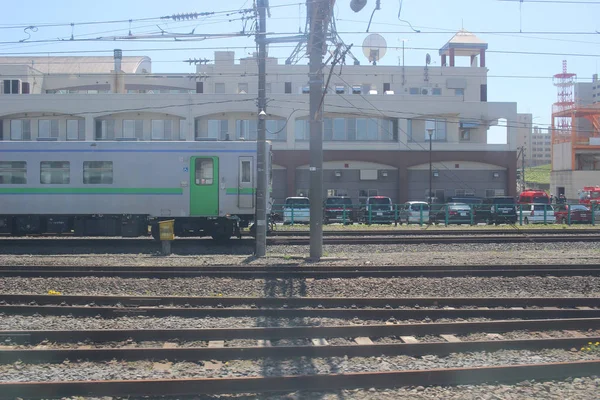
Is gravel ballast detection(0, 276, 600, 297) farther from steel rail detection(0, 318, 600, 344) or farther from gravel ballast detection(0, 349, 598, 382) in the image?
gravel ballast detection(0, 349, 598, 382)

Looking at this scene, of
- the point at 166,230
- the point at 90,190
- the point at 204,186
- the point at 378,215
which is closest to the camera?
the point at 166,230

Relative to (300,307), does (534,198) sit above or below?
above

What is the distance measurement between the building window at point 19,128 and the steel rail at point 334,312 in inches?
1546

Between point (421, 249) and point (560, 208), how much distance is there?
18.8 metres

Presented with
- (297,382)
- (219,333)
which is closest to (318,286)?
(219,333)

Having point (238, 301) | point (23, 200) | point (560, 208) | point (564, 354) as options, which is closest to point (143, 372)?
point (238, 301)

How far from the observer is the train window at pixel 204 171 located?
1905cm

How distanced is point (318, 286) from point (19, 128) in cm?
3988

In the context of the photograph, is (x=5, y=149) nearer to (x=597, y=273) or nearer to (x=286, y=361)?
(x=286, y=361)

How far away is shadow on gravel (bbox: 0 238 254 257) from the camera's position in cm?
1808

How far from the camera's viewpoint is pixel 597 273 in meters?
13.3

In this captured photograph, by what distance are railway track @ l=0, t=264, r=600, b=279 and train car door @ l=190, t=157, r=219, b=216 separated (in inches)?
209

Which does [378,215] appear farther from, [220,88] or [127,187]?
[220,88]

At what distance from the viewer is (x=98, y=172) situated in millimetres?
19422
